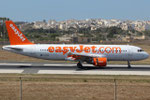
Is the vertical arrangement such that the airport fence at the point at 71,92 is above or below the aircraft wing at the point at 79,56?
below

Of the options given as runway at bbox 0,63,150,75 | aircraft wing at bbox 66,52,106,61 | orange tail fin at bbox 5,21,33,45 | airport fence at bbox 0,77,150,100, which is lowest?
runway at bbox 0,63,150,75

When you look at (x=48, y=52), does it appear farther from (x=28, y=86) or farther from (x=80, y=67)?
(x=28, y=86)

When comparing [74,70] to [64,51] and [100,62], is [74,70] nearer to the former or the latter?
[100,62]

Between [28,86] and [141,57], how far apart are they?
22.3m

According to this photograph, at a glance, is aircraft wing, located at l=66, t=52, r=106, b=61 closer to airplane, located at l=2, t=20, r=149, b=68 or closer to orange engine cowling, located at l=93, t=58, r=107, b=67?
airplane, located at l=2, t=20, r=149, b=68

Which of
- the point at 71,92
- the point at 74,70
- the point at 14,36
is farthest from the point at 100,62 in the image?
the point at 71,92

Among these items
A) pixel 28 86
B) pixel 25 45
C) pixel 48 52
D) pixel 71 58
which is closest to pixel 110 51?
pixel 71 58

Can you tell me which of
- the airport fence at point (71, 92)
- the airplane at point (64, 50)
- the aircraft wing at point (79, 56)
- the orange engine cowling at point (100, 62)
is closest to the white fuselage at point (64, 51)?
the airplane at point (64, 50)

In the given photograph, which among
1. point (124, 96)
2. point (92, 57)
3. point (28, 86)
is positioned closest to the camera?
point (124, 96)

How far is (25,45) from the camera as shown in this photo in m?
40.9

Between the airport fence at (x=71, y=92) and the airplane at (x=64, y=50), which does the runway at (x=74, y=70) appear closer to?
the airplane at (x=64, y=50)

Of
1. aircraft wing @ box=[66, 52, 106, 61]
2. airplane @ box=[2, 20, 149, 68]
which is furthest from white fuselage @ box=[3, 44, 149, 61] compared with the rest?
aircraft wing @ box=[66, 52, 106, 61]

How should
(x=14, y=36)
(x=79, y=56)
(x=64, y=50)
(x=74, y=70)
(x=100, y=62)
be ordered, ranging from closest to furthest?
(x=74, y=70), (x=100, y=62), (x=79, y=56), (x=64, y=50), (x=14, y=36)

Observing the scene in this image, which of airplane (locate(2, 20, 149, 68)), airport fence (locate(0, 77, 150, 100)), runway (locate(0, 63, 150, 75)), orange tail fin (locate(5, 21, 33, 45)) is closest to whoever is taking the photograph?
airport fence (locate(0, 77, 150, 100))
